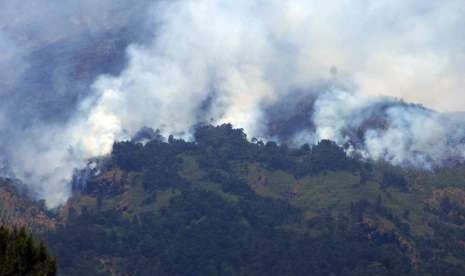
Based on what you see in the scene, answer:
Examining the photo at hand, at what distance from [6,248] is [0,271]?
4666 millimetres

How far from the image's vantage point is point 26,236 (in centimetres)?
10438

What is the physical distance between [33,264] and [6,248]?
3.64 meters

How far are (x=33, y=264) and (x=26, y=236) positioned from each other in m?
3.49

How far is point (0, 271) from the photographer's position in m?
99.4

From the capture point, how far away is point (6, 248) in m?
104

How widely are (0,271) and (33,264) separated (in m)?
4.26

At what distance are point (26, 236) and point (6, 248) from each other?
96.6 inches

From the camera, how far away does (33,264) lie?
10262cm
